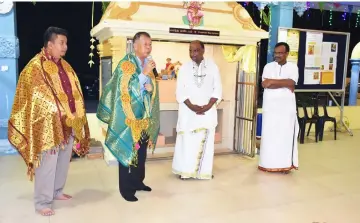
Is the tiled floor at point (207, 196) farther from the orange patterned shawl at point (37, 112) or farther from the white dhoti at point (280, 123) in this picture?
the orange patterned shawl at point (37, 112)

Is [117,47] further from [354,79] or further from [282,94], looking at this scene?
[354,79]

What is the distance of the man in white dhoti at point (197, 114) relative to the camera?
4141 millimetres

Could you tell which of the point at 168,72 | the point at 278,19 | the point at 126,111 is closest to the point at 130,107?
the point at 126,111

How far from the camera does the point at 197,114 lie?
413 cm

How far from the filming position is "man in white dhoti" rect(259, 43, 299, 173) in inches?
175

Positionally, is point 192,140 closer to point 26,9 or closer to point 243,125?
point 243,125

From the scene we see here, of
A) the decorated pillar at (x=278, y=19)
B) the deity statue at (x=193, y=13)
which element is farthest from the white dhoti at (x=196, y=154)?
the decorated pillar at (x=278, y=19)

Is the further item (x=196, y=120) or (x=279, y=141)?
(x=279, y=141)

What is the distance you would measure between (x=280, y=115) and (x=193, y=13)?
1735 mm

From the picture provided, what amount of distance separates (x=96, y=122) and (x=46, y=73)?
2.76 m

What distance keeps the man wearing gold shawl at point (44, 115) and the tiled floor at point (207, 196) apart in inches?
14.5

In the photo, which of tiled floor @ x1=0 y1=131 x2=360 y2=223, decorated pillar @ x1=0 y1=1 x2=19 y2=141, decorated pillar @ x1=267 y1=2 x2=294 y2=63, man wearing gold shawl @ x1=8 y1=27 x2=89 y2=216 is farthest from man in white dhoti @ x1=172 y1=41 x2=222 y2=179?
decorated pillar @ x1=267 y1=2 x2=294 y2=63

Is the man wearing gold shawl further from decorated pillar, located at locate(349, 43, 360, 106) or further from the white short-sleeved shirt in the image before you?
decorated pillar, located at locate(349, 43, 360, 106)

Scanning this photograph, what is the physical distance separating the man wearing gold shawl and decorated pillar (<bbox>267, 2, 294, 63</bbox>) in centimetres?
440
